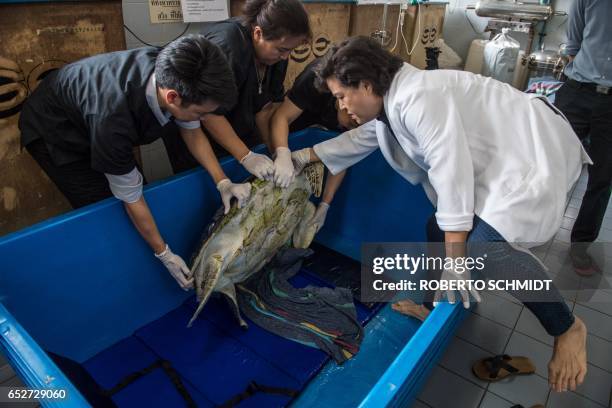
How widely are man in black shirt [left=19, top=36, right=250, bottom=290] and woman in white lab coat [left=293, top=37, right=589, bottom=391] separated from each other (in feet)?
1.15

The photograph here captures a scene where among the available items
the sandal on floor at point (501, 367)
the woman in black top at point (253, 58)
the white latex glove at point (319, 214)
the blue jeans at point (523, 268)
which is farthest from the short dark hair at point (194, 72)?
the sandal on floor at point (501, 367)

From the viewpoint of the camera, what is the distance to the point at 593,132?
1.72 metres

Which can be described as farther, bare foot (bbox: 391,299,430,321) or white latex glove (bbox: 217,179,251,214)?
bare foot (bbox: 391,299,430,321)

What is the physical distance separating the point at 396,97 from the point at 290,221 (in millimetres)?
758

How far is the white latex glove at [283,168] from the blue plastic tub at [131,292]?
19 centimetres

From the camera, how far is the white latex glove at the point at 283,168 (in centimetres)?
143

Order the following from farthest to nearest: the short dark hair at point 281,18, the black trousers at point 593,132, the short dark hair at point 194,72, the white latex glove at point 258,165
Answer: the black trousers at point 593,132 → the white latex glove at point 258,165 → the short dark hair at point 281,18 → the short dark hair at point 194,72

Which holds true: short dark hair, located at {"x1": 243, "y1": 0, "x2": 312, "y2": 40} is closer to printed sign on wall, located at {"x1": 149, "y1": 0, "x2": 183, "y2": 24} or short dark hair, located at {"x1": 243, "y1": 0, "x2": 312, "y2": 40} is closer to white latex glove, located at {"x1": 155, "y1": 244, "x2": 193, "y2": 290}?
printed sign on wall, located at {"x1": 149, "y1": 0, "x2": 183, "y2": 24}

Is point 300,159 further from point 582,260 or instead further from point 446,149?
point 582,260

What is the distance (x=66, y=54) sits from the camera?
1.42 metres

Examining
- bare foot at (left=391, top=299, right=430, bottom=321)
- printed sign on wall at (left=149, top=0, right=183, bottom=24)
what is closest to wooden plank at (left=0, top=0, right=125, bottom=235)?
printed sign on wall at (left=149, top=0, right=183, bottom=24)

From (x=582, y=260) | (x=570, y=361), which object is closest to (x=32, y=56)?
(x=570, y=361)

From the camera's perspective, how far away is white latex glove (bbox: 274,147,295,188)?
1435mm

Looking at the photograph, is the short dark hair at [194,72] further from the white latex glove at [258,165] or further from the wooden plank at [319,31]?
the wooden plank at [319,31]
